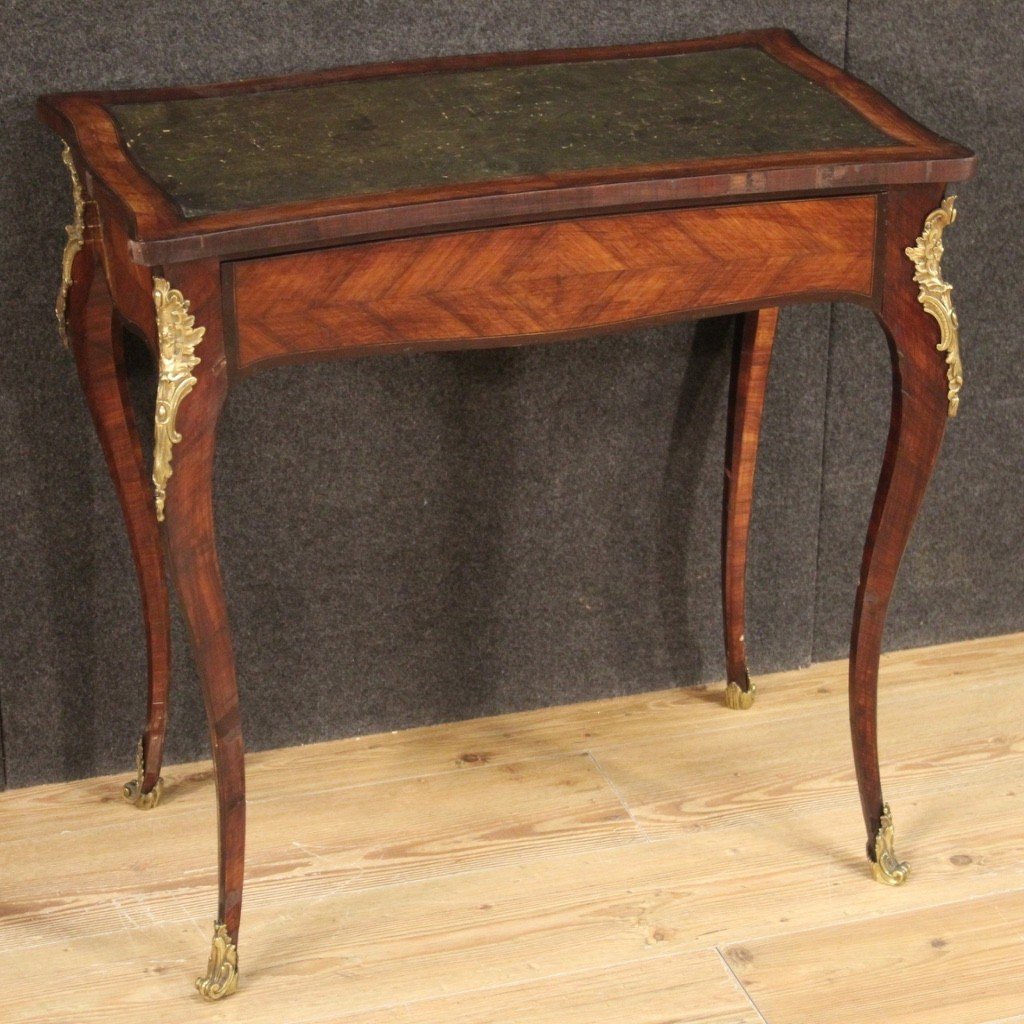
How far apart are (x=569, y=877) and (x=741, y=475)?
0.52 meters

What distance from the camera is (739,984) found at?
5.00 ft

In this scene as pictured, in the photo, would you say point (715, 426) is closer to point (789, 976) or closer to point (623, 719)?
point (623, 719)

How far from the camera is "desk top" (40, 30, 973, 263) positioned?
1285 millimetres

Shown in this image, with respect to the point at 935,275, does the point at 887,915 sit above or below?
below

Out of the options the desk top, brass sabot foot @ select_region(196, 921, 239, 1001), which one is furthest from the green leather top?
brass sabot foot @ select_region(196, 921, 239, 1001)

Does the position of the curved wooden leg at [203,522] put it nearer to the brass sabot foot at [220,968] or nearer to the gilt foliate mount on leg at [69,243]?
the brass sabot foot at [220,968]

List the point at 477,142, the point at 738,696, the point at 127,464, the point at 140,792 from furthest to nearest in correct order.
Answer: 1. the point at 738,696
2. the point at 140,792
3. the point at 127,464
4. the point at 477,142

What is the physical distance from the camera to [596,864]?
5.58 feet

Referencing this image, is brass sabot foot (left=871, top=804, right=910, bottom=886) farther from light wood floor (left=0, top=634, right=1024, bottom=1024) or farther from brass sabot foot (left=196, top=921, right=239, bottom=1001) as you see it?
brass sabot foot (left=196, top=921, right=239, bottom=1001)

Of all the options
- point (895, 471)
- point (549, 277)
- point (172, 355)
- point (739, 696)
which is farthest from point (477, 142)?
point (739, 696)

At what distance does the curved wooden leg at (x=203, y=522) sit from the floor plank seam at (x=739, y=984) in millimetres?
465

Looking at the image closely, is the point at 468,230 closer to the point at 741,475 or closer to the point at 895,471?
the point at 895,471

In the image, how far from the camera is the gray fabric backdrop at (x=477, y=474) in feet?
5.49

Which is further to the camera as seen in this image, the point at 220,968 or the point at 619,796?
the point at 619,796
